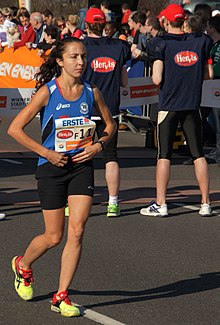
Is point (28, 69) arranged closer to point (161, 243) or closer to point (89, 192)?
point (161, 243)

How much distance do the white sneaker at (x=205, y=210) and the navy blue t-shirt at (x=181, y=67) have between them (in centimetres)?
104

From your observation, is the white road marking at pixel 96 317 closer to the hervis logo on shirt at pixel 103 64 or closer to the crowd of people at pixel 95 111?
the crowd of people at pixel 95 111

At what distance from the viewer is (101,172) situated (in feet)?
42.8

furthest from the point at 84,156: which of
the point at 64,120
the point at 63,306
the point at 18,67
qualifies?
the point at 18,67

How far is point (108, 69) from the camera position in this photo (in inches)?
396

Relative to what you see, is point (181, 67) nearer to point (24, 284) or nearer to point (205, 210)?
point (205, 210)

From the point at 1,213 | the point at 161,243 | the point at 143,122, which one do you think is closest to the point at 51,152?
the point at 161,243

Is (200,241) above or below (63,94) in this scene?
below

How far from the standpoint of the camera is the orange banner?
18.2m

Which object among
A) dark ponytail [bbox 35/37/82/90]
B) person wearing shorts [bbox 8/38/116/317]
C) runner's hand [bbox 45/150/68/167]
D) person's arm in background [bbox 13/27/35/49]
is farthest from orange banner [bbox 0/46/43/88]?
runner's hand [bbox 45/150/68/167]

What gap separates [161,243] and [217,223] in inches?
45.7

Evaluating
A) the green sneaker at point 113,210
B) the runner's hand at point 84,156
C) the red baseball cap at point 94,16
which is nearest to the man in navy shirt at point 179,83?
the green sneaker at point 113,210

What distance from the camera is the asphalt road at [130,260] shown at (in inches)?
272

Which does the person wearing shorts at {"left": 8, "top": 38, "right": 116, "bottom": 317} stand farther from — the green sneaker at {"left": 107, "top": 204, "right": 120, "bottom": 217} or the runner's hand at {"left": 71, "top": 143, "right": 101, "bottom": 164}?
the green sneaker at {"left": 107, "top": 204, "right": 120, "bottom": 217}
